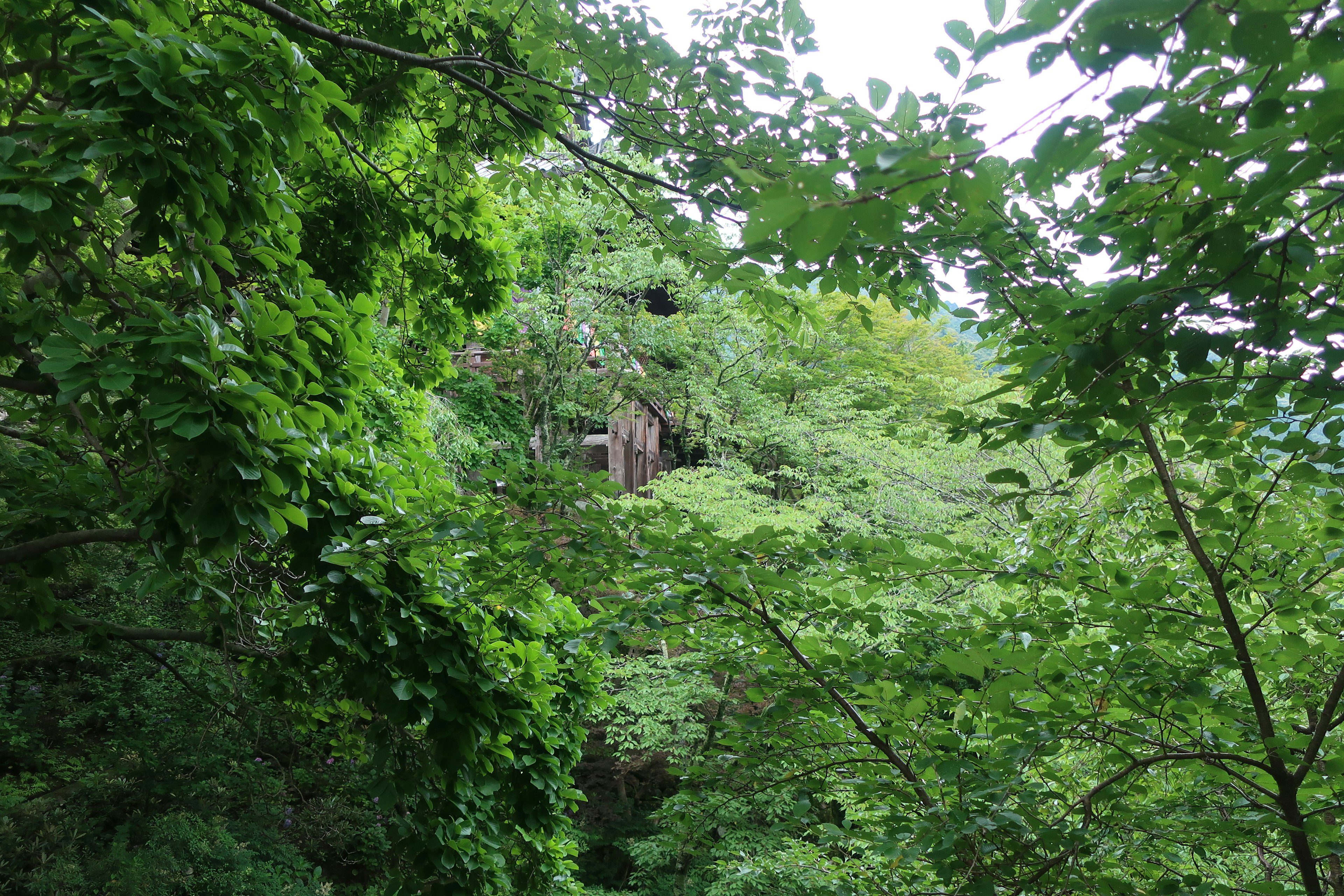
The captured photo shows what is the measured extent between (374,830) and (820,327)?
21.3 feet

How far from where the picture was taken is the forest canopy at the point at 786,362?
1.19 metres

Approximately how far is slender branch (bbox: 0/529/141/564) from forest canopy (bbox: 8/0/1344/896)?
0.02 metres

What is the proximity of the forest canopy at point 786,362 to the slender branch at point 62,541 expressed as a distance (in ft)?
0.06

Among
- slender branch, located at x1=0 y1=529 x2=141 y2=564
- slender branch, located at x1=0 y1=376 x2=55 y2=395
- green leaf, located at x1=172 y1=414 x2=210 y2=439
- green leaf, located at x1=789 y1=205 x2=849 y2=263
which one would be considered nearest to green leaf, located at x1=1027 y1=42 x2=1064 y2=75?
green leaf, located at x1=789 y1=205 x2=849 y2=263

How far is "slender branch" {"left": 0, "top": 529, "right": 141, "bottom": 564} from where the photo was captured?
2.59 metres

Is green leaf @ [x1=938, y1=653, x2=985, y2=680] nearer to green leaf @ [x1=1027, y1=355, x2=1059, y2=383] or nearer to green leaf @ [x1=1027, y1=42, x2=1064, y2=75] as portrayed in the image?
green leaf @ [x1=1027, y1=355, x2=1059, y2=383]

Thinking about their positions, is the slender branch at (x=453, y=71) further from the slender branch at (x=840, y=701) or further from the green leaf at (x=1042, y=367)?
the green leaf at (x=1042, y=367)

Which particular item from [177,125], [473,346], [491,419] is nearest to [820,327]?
[177,125]

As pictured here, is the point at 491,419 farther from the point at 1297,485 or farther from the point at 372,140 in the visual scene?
the point at 1297,485

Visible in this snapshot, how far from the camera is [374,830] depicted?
6.85 metres

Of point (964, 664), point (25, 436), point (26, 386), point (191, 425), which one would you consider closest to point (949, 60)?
point (964, 664)

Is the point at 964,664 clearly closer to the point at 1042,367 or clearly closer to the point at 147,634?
the point at 1042,367

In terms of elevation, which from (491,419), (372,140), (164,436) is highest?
(491,419)

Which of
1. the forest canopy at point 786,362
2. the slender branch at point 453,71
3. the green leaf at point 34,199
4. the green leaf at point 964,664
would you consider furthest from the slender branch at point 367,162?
the green leaf at point 964,664
